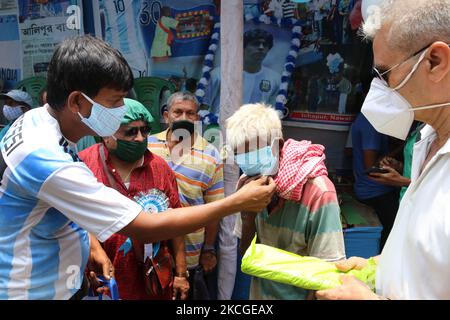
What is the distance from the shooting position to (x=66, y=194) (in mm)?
1671

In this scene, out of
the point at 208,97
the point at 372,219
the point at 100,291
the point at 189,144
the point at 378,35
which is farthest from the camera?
the point at 208,97

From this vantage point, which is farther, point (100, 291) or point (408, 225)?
point (100, 291)

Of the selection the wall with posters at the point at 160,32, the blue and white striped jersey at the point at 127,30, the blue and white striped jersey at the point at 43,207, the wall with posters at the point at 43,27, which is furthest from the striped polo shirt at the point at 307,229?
the wall with posters at the point at 43,27

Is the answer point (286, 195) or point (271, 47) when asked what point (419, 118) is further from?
point (271, 47)

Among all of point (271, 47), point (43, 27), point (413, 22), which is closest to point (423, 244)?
point (413, 22)

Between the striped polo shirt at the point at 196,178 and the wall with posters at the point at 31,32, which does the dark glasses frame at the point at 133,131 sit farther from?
the wall with posters at the point at 31,32

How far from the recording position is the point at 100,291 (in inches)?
86.8

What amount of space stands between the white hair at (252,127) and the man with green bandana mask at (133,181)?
2.12ft

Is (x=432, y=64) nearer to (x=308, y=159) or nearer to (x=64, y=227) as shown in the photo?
(x=308, y=159)

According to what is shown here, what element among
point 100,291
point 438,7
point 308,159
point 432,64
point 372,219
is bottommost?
point 372,219

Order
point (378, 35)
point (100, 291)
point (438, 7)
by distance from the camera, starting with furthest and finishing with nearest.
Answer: point (100, 291) < point (378, 35) < point (438, 7)

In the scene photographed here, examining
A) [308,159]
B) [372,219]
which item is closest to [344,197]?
[372,219]

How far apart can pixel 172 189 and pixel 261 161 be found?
0.79 m
